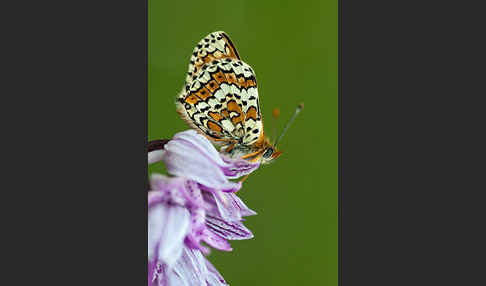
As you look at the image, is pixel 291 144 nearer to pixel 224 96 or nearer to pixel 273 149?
pixel 273 149

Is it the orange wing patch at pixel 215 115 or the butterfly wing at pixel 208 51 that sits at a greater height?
the butterfly wing at pixel 208 51

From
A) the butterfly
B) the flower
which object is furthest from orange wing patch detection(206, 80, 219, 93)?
the flower

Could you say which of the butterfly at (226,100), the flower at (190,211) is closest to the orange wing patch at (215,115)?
the butterfly at (226,100)

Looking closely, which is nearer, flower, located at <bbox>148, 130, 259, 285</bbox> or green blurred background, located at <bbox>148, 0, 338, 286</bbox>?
flower, located at <bbox>148, 130, 259, 285</bbox>

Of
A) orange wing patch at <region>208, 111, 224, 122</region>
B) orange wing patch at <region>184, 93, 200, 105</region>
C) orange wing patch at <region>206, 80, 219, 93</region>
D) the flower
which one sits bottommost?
the flower

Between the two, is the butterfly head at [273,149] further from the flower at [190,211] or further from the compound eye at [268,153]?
the flower at [190,211]

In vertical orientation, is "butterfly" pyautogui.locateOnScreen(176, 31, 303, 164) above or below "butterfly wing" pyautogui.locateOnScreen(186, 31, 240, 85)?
below

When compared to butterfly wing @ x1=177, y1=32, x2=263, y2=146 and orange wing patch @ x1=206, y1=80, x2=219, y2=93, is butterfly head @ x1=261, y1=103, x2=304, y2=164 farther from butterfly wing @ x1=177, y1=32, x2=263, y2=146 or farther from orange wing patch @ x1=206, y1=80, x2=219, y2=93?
orange wing patch @ x1=206, y1=80, x2=219, y2=93

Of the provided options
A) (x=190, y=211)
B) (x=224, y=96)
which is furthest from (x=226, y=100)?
(x=190, y=211)
